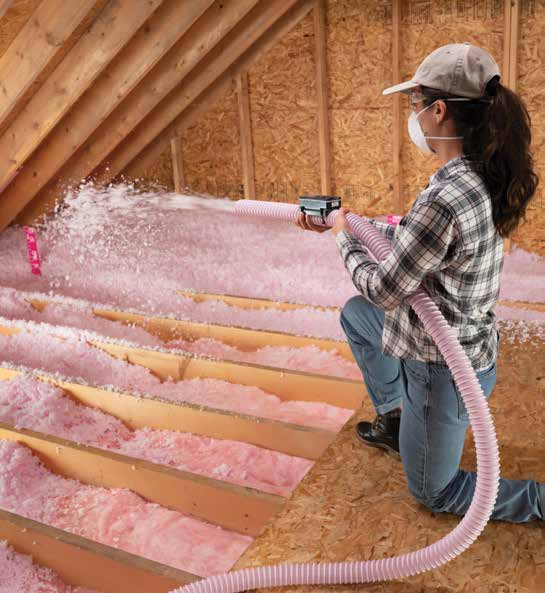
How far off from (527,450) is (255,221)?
11.5ft

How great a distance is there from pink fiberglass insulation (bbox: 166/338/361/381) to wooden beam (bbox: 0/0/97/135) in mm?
1490

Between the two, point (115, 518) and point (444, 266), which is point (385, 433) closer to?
point (444, 266)

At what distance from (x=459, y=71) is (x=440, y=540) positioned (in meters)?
1.06

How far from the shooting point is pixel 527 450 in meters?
2.03

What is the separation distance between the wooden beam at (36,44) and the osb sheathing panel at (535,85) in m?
2.71

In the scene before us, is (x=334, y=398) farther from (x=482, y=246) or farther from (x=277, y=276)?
(x=277, y=276)

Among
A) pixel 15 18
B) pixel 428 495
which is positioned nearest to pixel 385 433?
pixel 428 495

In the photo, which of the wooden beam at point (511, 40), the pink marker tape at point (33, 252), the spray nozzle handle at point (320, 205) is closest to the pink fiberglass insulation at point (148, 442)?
the spray nozzle handle at point (320, 205)

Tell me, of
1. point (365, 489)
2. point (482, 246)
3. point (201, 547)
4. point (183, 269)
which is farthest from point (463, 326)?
point (183, 269)

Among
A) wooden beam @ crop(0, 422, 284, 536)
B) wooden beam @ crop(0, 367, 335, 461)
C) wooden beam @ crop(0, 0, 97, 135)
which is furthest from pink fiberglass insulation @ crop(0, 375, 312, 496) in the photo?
wooden beam @ crop(0, 0, 97, 135)

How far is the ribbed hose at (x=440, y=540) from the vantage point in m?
1.43

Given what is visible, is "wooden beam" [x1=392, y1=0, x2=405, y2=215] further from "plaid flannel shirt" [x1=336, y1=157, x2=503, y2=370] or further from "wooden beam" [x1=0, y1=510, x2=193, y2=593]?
"wooden beam" [x1=0, y1=510, x2=193, y2=593]

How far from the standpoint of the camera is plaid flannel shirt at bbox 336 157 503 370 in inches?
56.1

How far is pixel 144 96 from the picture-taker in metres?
4.26
